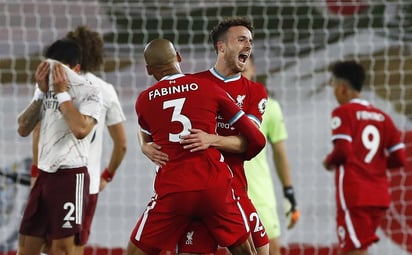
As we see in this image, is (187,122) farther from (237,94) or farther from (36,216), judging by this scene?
(36,216)

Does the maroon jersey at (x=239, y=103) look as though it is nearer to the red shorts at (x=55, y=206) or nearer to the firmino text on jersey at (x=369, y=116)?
the red shorts at (x=55, y=206)

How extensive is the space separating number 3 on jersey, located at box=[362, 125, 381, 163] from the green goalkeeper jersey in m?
0.61

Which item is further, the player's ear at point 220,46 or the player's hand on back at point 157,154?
the player's ear at point 220,46

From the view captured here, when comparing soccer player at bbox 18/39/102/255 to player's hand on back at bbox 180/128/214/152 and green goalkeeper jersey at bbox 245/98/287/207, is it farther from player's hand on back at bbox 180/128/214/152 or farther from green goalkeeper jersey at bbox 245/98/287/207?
green goalkeeper jersey at bbox 245/98/287/207

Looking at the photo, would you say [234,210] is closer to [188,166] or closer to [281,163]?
[188,166]

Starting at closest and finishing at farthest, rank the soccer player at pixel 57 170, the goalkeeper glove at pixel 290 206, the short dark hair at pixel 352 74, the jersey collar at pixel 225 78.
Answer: the jersey collar at pixel 225 78 < the soccer player at pixel 57 170 < the goalkeeper glove at pixel 290 206 < the short dark hair at pixel 352 74

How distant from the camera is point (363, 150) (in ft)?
25.3

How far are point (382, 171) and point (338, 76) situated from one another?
845mm

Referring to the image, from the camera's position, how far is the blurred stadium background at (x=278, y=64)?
969 centimetres

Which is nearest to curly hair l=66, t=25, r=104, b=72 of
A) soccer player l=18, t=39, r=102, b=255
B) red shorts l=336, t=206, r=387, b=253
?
soccer player l=18, t=39, r=102, b=255

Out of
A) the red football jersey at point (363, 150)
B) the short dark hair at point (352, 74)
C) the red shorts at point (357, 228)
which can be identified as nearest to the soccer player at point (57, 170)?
the red football jersey at point (363, 150)

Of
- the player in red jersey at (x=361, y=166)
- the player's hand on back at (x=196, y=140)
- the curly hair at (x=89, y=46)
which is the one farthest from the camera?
the player in red jersey at (x=361, y=166)

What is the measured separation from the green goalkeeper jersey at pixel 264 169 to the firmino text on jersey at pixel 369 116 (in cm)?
58

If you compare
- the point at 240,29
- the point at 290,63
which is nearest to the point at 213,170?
the point at 240,29
